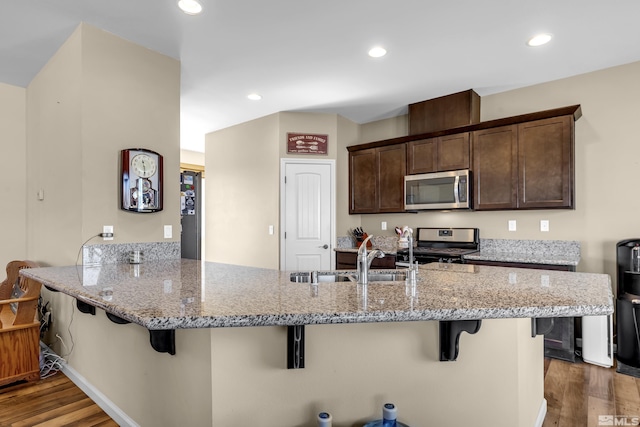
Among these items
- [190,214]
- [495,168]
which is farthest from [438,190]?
[190,214]

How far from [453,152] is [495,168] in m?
0.47

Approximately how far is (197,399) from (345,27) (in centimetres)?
251

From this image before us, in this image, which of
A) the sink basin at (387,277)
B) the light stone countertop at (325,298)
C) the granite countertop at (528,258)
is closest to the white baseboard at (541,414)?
the light stone countertop at (325,298)

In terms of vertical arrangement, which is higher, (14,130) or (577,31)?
(577,31)

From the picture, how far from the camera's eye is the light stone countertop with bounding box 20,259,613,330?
0.99 m

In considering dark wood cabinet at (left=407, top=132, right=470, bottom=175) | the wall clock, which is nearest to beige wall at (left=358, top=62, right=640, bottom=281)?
dark wood cabinet at (left=407, top=132, right=470, bottom=175)

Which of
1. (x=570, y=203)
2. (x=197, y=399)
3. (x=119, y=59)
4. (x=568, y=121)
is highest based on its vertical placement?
(x=119, y=59)

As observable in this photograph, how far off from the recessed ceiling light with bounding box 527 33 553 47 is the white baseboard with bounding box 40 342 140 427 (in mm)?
3648

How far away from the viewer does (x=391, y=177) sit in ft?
14.1

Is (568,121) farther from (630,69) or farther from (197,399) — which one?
(197,399)

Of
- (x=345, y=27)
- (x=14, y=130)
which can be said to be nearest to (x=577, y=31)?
(x=345, y=27)

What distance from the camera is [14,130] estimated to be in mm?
3477

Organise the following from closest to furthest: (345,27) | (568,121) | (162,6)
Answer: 1. (162,6)
2. (345,27)
3. (568,121)

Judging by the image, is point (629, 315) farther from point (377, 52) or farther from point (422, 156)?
point (377, 52)
